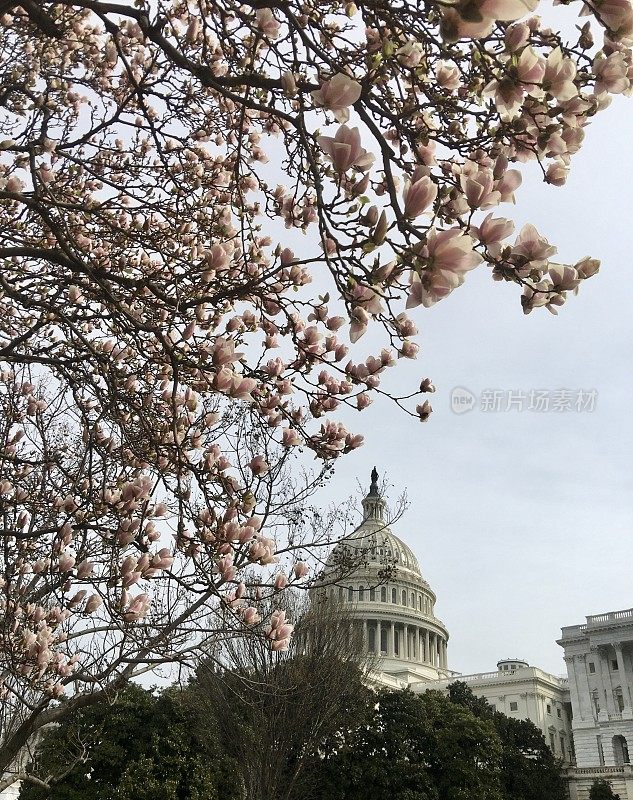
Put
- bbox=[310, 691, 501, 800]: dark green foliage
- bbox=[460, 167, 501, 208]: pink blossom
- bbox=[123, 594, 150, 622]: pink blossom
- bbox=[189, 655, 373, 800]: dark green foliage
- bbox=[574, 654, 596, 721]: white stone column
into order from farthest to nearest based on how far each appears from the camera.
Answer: bbox=[574, 654, 596, 721]: white stone column → bbox=[310, 691, 501, 800]: dark green foliage → bbox=[189, 655, 373, 800]: dark green foliage → bbox=[123, 594, 150, 622]: pink blossom → bbox=[460, 167, 501, 208]: pink blossom


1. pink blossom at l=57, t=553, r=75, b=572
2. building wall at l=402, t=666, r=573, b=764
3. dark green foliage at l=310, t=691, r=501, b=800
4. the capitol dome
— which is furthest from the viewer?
the capitol dome

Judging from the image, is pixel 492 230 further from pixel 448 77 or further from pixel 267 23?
pixel 267 23

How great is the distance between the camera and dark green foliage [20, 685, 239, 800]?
1944cm

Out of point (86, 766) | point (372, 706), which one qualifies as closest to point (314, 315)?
point (86, 766)

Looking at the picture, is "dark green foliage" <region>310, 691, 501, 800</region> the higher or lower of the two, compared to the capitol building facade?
lower

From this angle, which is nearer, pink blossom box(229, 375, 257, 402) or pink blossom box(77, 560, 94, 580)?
pink blossom box(229, 375, 257, 402)

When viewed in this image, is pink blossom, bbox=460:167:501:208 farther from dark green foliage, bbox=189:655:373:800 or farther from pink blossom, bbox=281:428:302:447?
dark green foliage, bbox=189:655:373:800

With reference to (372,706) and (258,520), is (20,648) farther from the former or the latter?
(372,706)

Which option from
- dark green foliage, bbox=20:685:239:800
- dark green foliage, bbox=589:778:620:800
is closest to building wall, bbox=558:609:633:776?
dark green foliage, bbox=589:778:620:800

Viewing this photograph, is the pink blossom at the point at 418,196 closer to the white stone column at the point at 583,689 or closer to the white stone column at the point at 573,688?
the white stone column at the point at 583,689

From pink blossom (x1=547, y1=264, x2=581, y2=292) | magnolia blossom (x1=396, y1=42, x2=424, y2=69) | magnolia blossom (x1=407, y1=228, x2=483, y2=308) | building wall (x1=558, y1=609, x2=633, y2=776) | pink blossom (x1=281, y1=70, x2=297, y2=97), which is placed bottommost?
magnolia blossom (x1=407, y1=228, x2=483, y2=308)

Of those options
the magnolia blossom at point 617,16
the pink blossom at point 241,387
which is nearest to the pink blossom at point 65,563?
the pink blossom at point 241,387

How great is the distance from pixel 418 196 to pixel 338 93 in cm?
49

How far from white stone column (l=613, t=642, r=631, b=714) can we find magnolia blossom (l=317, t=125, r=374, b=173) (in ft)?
189
